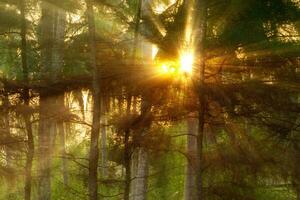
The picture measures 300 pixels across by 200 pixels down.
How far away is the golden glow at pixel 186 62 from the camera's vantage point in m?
9.70

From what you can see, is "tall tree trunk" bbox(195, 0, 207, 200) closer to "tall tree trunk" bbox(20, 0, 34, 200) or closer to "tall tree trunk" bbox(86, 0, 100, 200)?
"tall tree trunk" bbox(86, 0, 100, 200)

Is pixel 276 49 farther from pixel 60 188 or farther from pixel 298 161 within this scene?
pixel 60 188

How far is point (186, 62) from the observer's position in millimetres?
9805

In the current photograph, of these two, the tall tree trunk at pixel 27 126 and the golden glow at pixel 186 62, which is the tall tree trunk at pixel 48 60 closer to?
the tall tree trunk at pixel 27 126

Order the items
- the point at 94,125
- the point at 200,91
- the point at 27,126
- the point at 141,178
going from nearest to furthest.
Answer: the point at 200,91, the point at 94,125, the point at 27,126, the point at 141,178

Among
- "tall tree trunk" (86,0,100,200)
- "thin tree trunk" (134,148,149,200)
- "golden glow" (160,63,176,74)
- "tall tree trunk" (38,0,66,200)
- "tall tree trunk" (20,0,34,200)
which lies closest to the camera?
"golden glow" (160,63,176,74)

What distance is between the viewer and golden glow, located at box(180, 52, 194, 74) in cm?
970

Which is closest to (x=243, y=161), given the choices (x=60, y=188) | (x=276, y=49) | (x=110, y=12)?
(x=276, y=49)

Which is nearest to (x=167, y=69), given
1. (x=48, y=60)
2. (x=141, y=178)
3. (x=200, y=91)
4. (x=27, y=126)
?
(x=200, y=91)

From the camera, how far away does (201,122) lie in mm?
9859

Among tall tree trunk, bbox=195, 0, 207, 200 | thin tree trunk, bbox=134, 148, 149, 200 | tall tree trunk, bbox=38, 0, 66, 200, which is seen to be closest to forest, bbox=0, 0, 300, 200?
tall tree trunk, bbox=195, 0, 207, 200

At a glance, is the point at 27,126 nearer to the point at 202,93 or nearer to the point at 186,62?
the point at 186,62

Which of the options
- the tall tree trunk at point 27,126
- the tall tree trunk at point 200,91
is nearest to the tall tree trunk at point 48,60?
the tall tree trunk at point 27,126

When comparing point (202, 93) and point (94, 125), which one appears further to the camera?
point (94, 125)
